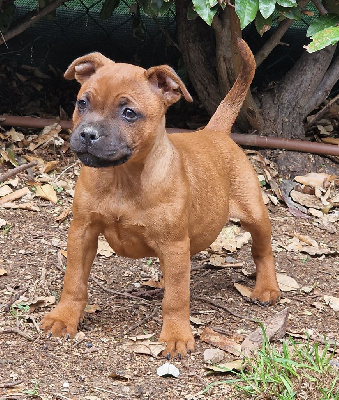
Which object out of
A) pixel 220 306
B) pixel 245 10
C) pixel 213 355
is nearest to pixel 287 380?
pixel 213 355

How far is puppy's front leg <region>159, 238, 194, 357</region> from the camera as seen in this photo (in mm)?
3954

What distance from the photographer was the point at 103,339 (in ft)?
13.3

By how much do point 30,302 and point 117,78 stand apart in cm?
156

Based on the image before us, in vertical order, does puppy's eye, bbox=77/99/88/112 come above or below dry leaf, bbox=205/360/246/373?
above

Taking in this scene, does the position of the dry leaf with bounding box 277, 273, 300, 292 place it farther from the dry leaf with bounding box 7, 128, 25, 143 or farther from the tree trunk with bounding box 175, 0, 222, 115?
the dry leaf with bounding box 7, 128, 25, 143

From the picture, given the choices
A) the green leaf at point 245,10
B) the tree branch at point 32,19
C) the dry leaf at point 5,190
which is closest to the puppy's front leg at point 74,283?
the green leaf at point 245,10

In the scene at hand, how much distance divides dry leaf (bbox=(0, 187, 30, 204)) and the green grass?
2981 mm

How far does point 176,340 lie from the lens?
397cm

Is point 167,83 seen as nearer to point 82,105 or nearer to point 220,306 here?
point 82,105

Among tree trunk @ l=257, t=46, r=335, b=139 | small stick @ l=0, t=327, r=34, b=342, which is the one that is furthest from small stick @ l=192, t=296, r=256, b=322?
tree trunk @ l=257, t=46, r=335, b=139

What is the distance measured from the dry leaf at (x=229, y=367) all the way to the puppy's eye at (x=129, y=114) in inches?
50.5

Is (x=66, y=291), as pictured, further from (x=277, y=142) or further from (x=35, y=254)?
(x=277, y=142)

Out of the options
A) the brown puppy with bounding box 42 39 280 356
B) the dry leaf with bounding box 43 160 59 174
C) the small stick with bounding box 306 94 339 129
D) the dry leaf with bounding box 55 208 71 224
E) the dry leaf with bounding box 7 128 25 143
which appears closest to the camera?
the brown puppy with bounding box 42 39 280 356

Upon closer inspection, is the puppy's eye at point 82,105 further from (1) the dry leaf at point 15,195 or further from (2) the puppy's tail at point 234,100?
(1) the dry leaf at point 15,195
